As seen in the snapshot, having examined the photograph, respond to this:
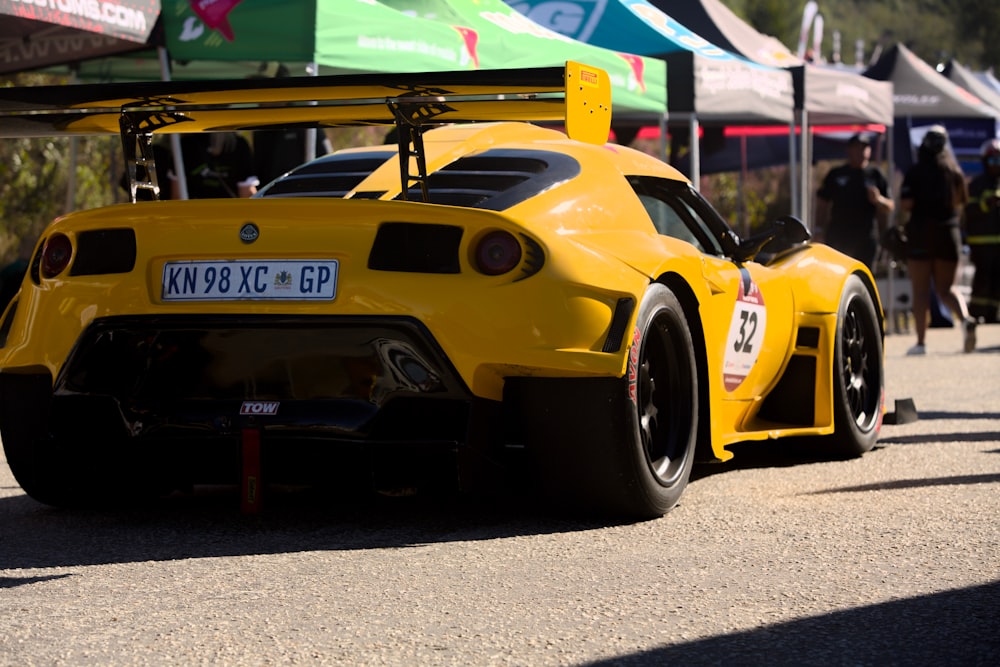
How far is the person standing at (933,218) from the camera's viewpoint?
45.1ft

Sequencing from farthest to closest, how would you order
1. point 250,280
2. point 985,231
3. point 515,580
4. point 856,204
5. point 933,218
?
point 985,231 < point 933,218 < point 856,204 < point 250,280 < point 515,580

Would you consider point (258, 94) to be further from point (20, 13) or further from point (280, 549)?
point (20, 13)

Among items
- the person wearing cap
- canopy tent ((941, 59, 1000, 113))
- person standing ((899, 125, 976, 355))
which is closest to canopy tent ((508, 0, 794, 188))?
the person wearing cap

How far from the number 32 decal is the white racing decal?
1.70m

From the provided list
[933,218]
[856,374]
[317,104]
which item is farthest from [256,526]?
[933,218]

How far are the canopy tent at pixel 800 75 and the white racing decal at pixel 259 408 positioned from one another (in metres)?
10.9

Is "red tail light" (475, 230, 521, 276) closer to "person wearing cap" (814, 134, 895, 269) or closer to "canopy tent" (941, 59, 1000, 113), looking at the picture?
"person wearing cap" (814, 134, 895, 269)

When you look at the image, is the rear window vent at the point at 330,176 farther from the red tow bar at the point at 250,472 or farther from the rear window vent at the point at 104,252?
the red tow bar at the point at 250,472

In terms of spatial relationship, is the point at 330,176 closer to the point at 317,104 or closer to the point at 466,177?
the point at 466,177

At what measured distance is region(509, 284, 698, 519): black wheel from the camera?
4535 mm

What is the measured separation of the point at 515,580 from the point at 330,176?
7.18 feet

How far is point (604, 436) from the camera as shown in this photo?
4555mm

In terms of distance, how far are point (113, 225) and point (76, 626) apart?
1.59m

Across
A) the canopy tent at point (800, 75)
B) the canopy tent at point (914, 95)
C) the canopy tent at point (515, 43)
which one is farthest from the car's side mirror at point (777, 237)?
the canopy tent at point (914, 95)
